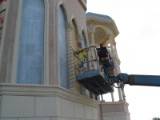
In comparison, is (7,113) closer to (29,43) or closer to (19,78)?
(19,78)

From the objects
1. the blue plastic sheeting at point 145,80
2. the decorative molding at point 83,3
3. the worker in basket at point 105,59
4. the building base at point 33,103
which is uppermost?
the decorative molding at point 83,3

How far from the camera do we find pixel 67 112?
888 centimetres

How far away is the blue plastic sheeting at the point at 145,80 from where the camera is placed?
11078mm

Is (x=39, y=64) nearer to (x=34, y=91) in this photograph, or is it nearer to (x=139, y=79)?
(x=34, y=91)

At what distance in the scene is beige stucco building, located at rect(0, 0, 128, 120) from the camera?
7.95 metres

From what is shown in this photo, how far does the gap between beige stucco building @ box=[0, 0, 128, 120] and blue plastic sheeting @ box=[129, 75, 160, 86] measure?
218 cm

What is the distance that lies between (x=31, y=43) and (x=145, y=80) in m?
5.42

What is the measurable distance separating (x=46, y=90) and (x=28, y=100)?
27.5 inches

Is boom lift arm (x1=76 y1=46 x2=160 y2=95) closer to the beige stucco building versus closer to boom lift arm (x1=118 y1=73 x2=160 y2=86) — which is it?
boom lift arm (x1=118 y1=73 x2=160 y2=86)

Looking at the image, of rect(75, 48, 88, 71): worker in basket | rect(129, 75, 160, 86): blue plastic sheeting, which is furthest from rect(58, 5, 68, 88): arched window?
rect(129, 75, 160, 86): blue plastic sheeting

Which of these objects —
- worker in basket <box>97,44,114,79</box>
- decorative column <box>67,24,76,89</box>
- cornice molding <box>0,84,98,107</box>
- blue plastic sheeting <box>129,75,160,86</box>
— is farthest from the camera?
blue plastic sheeting <box>129,75,160,86</box>

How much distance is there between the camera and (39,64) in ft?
29.1

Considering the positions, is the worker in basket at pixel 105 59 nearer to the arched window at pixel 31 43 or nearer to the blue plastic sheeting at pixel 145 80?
the blue plastic sheeting at pixel 145 80

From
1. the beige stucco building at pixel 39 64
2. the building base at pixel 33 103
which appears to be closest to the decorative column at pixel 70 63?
the beige stucco building at pixel 39 64
